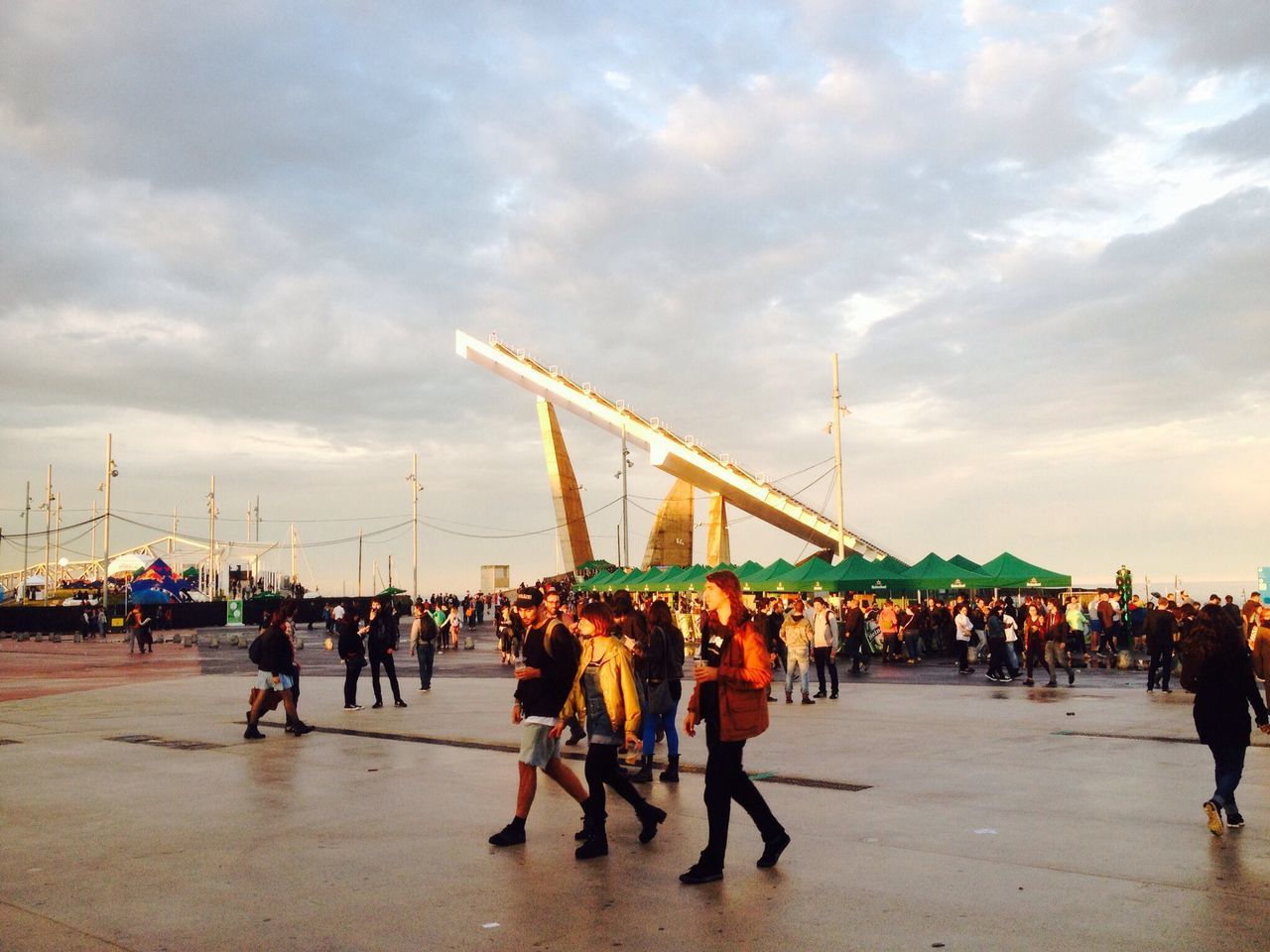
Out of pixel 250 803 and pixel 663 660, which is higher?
pixel 663 660

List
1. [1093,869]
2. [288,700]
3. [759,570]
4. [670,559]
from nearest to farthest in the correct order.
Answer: [1093,869]
[288,700]
[759,570]
[670,559]

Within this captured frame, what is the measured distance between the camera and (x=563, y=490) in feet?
221

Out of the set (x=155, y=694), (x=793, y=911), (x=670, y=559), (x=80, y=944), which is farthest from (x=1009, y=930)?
(x=670, y=559)

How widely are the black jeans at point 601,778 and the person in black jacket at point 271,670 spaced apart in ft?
22.1

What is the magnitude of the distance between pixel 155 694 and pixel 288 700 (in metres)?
7.92

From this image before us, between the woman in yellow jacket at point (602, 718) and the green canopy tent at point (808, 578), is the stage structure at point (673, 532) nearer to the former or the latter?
the green canopy tent at point (808, 578)

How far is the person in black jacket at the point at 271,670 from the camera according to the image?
12.3m

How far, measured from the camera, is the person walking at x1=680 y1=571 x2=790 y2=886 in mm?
5934

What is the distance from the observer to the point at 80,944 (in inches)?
191

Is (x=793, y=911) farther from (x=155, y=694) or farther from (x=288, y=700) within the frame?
(x=155, y=694)

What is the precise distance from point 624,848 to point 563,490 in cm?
6071

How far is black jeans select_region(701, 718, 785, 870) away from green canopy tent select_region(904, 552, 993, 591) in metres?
25.4

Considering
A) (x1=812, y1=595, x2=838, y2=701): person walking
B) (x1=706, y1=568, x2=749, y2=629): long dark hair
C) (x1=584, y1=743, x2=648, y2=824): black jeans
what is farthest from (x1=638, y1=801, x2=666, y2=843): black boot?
(x1=812, y1=595, x2=838, y2=701): person walking

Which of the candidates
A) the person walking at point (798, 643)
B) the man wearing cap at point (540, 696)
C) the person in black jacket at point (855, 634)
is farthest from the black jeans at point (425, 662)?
the man wearing cap at point (540, 696)
